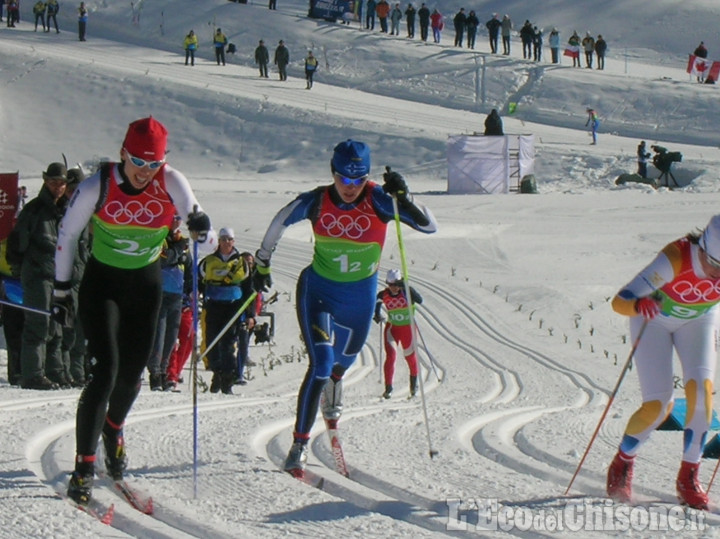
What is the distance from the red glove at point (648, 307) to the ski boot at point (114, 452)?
9.70 ft

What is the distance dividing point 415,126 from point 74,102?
12.3 m

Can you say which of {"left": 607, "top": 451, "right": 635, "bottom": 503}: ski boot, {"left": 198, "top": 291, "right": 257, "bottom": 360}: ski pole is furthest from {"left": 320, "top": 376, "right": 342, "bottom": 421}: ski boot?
{"left": 198, "top": 291, "right": 257, "bottom": 360}: ski pole

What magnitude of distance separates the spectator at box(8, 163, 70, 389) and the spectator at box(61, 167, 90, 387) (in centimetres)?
21

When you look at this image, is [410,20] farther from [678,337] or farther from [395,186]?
[678,337]

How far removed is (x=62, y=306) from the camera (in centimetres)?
606

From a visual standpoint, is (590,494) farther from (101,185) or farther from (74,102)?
(74,102)

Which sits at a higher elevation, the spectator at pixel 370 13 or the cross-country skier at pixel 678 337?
the spectator at pixel 370 13

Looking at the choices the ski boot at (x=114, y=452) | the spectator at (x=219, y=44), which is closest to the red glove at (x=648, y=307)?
the ski boot at (x=114, y=452)

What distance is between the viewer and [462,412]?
9.60m

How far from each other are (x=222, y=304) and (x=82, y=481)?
6788 millimetres

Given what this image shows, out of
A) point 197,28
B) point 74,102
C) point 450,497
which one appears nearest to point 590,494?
point 450,497

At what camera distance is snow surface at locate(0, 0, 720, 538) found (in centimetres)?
617

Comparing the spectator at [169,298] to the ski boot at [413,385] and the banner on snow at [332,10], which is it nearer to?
the ski boot at [413,385]

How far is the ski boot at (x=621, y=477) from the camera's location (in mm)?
6574
